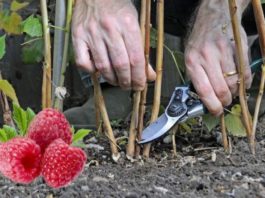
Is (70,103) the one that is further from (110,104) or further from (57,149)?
(57,149)

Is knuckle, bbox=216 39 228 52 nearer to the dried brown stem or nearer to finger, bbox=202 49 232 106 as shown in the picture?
finger, bbox=202 49 232 106

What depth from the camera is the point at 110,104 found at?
2.05 m

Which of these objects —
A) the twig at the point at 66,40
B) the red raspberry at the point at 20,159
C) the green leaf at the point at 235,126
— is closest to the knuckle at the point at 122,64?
the twig at the point at 66,40

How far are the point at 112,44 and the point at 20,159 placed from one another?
18.3 inches

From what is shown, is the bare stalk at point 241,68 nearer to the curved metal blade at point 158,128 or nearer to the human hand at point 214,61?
the human hand at point 214,61

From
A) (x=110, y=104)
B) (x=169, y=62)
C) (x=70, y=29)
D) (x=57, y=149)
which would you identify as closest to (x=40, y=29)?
(x=70, y=29)

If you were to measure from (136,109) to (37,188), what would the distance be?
30 centimetres

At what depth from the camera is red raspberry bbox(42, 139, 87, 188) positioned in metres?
0.88

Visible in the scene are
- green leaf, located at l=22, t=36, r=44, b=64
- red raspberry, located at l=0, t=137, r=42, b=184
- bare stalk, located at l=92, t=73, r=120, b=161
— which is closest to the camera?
red raspberry, located at l=0, t=137, r=42, b=184

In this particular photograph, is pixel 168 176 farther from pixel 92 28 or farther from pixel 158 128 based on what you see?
pixel 92 28

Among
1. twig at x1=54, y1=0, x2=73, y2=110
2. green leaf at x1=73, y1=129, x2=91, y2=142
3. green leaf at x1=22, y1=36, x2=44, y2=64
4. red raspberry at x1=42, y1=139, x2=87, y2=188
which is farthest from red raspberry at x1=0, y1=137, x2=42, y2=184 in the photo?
green leaf at x1=22, y1=36, x2=44, y2=64

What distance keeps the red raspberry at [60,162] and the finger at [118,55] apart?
40 cm

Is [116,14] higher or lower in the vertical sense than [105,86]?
higher

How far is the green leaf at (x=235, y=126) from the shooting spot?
1468 millimetres
